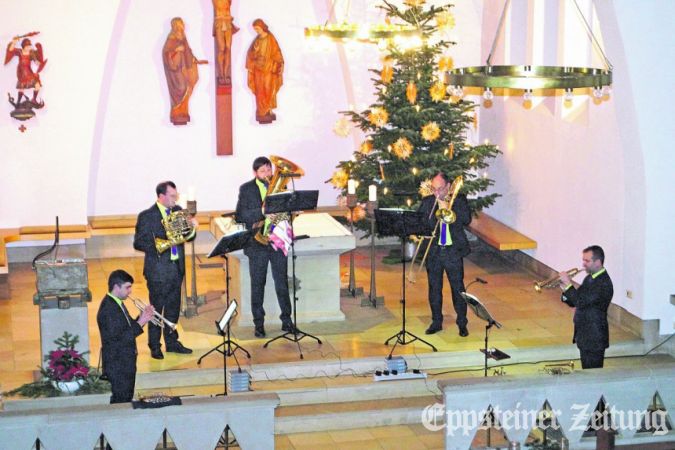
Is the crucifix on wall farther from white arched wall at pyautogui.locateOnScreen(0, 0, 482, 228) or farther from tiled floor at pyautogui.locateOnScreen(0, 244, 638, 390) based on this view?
tiled floor at pyautogui.locateOnScreen(0, 244, 638, 390)

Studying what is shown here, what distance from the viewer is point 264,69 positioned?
711 inches

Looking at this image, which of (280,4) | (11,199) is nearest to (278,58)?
(280,4)

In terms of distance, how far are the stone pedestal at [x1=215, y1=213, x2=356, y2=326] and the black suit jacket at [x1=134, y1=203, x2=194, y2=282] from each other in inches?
54.5

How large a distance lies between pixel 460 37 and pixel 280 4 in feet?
9.13

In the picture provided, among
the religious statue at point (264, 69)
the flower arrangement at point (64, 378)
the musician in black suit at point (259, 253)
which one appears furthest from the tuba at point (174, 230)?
the religious statue at point (264, 69)

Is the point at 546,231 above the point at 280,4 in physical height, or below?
below

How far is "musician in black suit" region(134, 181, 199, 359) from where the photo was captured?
41.4 feet

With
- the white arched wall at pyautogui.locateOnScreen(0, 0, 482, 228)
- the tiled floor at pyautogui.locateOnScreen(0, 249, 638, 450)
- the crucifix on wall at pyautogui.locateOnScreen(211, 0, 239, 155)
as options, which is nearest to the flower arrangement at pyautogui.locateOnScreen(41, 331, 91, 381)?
the tiled floor at pyautogui.locateOnScreen(0, 249, 638, 450)

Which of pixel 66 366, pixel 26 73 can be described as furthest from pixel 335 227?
pixel 26 73

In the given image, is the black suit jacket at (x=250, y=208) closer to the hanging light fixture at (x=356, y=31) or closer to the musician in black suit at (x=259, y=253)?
the musician in black suit at (x=259, y=253)

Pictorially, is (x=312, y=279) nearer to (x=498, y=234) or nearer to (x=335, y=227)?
(x=335, y=227)

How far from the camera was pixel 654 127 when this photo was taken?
13391 millimetres

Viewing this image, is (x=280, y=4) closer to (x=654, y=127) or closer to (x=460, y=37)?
(x=460, y=37)

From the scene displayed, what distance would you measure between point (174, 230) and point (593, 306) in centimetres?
441
